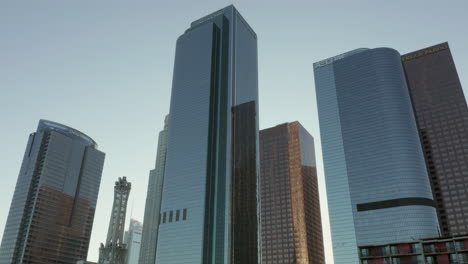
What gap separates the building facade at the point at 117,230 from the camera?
111812 millimetres

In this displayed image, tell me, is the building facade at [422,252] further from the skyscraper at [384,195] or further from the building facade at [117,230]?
the skyscraper at [384,195]

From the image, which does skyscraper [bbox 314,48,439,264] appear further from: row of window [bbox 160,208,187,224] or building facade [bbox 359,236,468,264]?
building facade [bbox 359,236,468,264]

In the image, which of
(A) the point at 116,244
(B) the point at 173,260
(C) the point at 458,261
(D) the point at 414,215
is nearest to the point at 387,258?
(C) the point at 458,261

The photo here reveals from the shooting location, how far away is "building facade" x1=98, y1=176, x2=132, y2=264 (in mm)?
111812

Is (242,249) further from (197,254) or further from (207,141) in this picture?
(207,141)

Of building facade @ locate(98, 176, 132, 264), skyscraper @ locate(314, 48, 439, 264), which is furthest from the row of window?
skyscraper @ locate(314, 48, 439, 264)

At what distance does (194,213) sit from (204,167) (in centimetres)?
2148

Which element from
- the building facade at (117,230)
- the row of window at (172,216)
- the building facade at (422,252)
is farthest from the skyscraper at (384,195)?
the building facade at (117,230)

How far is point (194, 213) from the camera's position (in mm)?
178625

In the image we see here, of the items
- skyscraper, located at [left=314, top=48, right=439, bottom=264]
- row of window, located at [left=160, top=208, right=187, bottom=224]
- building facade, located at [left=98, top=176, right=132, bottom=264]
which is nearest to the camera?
building facade, located at [left=98, top=176, right=132, bottom=264]

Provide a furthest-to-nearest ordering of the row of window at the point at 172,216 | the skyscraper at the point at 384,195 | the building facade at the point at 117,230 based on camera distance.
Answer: the row of window at the point at 172,216, the skyscraper at the point at 384,195, the building facade at the point at 117,230

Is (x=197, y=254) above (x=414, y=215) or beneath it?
beneath

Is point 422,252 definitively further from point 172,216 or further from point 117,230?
point 172,216

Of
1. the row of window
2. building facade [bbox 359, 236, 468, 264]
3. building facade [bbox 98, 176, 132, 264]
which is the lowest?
building facade [bbox 359, 236, 468, 264]
